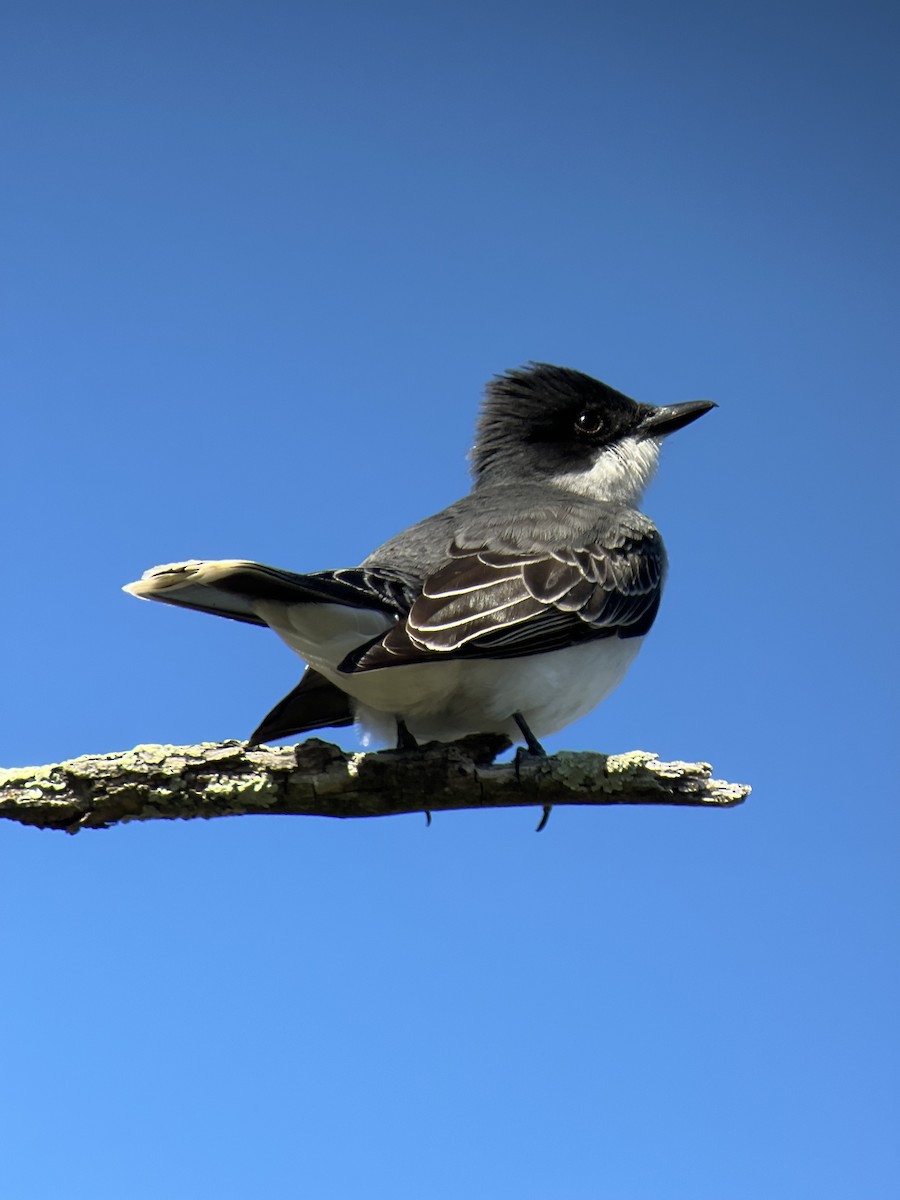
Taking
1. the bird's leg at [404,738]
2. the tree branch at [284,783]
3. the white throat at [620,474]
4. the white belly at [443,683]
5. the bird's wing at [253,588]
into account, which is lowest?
the tree branch at [284,783]

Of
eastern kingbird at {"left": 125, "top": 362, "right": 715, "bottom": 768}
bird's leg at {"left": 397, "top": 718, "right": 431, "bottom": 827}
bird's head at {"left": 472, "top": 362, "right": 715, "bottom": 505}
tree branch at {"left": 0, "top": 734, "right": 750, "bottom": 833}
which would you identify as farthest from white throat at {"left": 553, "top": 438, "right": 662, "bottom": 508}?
tree branch at {"left": 0, "top": 734, "right": 750, "bottom": 833}

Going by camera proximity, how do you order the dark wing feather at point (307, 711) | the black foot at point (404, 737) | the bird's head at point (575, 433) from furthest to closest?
the bird's head at point (575, 433) < the dark wing feather at point (307, 711) < the black foot at point (404, 737)

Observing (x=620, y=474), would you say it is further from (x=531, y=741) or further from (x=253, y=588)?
(x=253, y=588)

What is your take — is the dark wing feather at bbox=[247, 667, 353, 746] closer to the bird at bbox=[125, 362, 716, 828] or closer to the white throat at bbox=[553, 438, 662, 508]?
the bird at bbox=[125, 362, 716, 828]

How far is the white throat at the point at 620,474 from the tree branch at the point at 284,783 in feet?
10.6

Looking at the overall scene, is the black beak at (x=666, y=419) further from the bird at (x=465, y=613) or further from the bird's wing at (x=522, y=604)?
the bird's wing at (x=522, y=604)

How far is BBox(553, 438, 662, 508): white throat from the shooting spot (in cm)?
766

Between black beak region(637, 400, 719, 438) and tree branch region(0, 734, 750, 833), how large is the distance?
380 cm

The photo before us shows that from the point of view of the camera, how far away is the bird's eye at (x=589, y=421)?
7.94m

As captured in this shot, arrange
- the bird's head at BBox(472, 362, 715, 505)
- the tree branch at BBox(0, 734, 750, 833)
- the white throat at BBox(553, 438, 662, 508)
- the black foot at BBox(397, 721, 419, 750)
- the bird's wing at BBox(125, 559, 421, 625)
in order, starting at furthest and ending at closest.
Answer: the bird's head at BBox(472, 362, 715, 505) < the white throat at BBox(553, 438, 662, 508) < the black foot at BBox(397, 721, 419, 750) < the bird's wing at BBox(125, 559, 421, 625) < the tree branch at BBox(0, 734, 750, 833)

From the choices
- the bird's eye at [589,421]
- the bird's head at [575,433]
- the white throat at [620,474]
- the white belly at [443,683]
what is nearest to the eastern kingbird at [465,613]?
the white belly at [443,683]

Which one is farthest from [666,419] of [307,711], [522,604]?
[307,711]

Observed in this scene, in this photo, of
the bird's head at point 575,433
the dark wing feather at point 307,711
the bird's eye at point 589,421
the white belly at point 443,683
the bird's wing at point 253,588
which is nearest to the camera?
the bird's wing at point 253,588

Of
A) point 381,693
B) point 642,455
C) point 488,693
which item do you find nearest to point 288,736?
point 381,693
